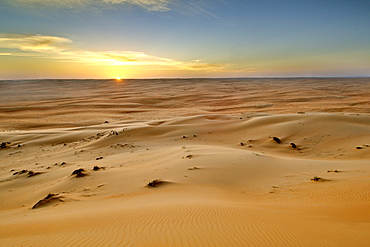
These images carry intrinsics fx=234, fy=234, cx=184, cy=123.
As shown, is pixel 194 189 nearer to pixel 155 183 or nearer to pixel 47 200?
pixel 155 183

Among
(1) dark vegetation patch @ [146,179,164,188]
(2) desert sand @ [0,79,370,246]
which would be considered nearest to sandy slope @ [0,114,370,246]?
(2) desert sand @ [0,79,370,246]

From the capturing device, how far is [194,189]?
19.5ft

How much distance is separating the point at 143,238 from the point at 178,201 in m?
1.71

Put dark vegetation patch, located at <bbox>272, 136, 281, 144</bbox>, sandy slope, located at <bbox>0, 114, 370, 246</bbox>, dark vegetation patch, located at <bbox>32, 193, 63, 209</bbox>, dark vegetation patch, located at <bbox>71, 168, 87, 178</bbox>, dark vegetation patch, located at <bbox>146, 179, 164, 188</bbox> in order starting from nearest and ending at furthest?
sandy slope, located at <bbox>0, 114, 370, 246</bbox> < dark vegetation patch, located at <bbox>32, 193, 63, 209</bbox> < dark vegetation patch, located at <bbox>146, 179, 164, 188</bbox> < dark vegetation patch, located at <bbox>71, 168, 87, 178</bbox> < dark vegetation patch, located at <bbox>272, 136, 281, 144</bbox>

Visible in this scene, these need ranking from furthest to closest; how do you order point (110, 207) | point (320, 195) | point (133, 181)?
point (133, 181) → point (320, 195) → point (110, 207)

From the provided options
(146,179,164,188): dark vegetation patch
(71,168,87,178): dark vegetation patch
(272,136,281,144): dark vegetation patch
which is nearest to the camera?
(146,179,164,188): dark vegetation patch

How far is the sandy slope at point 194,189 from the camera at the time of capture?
3.44 m

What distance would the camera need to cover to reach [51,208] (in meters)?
5.31

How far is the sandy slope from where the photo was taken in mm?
3439

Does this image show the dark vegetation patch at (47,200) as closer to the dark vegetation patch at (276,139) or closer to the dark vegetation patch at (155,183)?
the dark vegetation patch at (155,183)

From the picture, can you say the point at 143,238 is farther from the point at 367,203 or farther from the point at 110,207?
the point at 367,203

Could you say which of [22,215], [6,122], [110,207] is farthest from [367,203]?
[6,122]

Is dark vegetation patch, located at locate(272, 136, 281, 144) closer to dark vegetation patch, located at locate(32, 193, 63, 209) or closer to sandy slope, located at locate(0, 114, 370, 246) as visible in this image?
sandy slope, located at locate(0, 114, 370, 246)

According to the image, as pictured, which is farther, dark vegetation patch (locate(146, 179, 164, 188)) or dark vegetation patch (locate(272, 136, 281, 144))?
dark vegetation patch (locate(272, 136, 281, 144))
